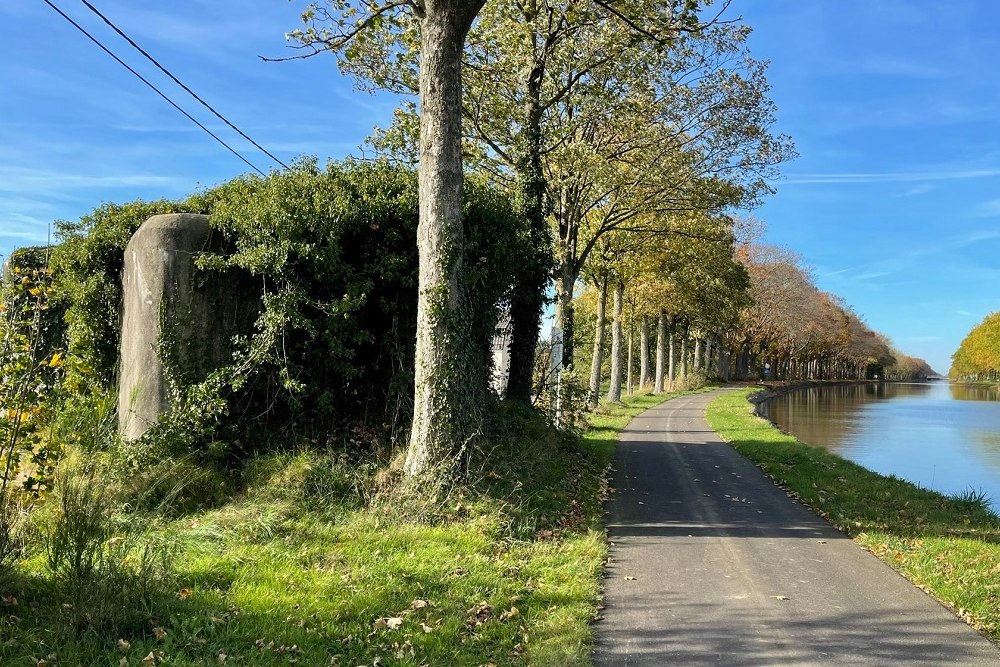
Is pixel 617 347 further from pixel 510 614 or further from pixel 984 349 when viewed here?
pixel 984 349

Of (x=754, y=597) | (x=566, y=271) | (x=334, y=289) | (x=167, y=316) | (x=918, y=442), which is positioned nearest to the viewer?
(x=754, y=597)

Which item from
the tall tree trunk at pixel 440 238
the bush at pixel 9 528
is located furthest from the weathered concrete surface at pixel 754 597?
the bush at pixel 9 528

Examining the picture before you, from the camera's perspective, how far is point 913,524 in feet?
30.0

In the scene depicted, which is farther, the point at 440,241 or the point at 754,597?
the point at 440,241

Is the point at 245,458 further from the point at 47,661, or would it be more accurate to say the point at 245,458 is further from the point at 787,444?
the point at 787,444

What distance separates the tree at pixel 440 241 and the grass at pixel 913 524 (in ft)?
16.2

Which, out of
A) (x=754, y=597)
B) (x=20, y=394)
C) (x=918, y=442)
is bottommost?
(x=918, y=442)

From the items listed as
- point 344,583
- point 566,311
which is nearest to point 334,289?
point 344,583

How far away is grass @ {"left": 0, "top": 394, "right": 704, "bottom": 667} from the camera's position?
461 centimetres

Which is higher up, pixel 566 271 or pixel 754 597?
pixel 566 271

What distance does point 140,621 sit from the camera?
4.79m

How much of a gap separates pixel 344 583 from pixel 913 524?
7.31m

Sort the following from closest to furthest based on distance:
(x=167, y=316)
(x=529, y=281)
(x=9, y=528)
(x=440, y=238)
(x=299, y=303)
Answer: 1. (x=9, y=528)
2. (x=440, y=238)
3. (x=167, y=316)
4. (x=299, y=303)
5. (x=529, y=281)

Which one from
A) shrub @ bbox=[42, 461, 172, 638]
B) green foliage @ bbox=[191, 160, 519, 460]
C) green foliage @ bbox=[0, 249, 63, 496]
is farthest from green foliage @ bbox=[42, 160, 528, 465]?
shrub @ bbox=[42, 461, 172, 638]
